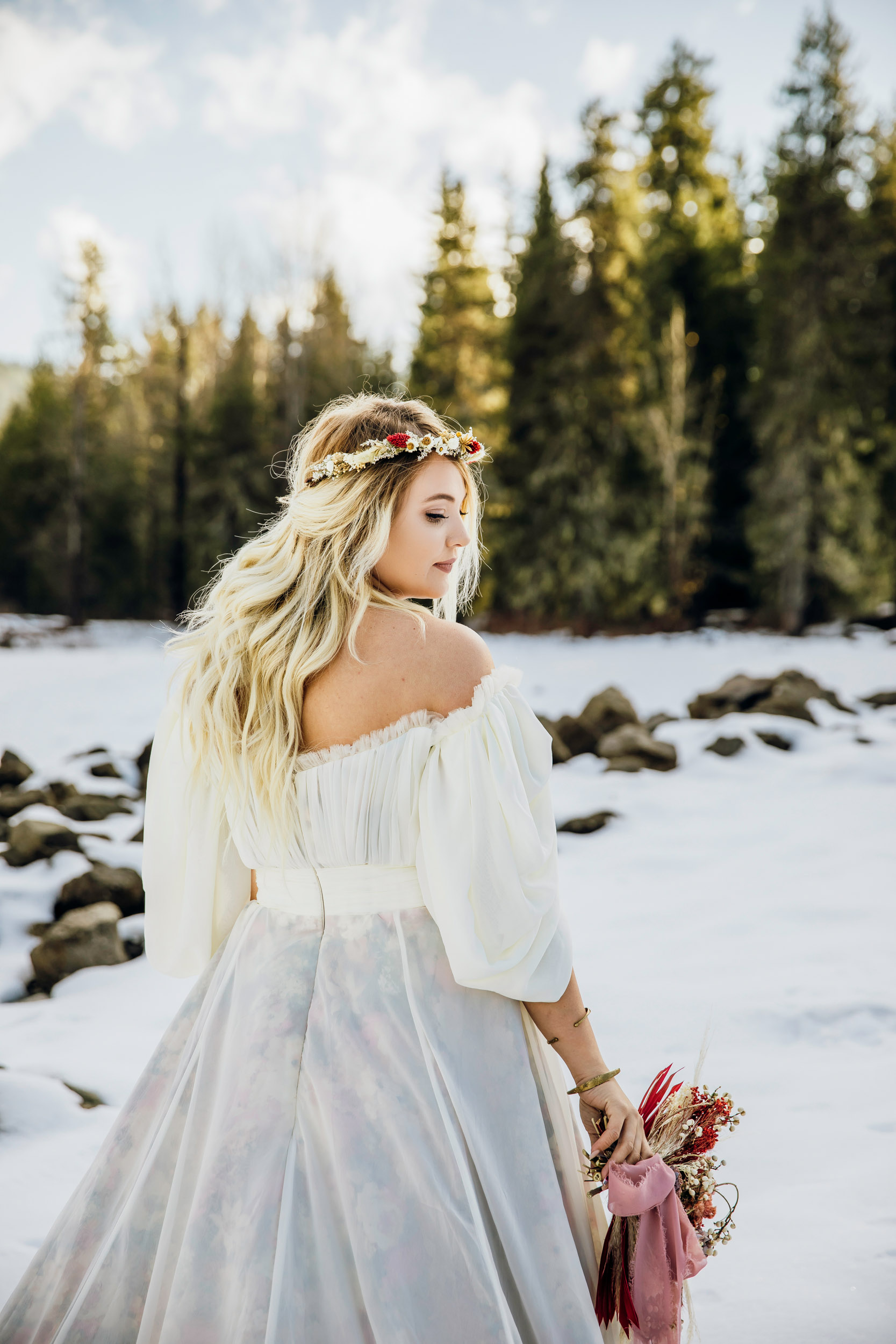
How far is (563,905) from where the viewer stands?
14.0 ft

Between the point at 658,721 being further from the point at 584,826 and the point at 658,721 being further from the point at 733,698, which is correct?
the point at 584,826

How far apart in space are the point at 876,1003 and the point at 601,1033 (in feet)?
3.28

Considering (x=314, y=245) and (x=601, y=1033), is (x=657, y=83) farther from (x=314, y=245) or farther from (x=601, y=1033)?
(x=601, y=1033)

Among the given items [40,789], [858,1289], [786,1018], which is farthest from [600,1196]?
[40,789]

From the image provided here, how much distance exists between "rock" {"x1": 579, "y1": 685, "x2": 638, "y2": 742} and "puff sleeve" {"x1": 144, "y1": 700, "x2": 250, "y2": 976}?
5931 millimetres

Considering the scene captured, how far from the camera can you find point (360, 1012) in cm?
139

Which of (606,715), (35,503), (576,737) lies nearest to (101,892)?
(576,737)

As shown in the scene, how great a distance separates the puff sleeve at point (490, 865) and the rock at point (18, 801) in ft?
17.9

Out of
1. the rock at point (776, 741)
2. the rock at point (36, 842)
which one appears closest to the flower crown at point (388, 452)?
the rock at point (36, 842)

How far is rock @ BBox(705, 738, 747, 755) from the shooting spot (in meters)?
6.55

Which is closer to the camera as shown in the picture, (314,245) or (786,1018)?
(786,1018)

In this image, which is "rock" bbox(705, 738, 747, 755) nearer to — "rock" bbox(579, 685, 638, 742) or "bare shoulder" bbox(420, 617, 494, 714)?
"rock" bbox(579, 685, 638, 742)

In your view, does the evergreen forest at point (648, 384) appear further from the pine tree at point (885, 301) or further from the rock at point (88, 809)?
the rock at point (88, 809)

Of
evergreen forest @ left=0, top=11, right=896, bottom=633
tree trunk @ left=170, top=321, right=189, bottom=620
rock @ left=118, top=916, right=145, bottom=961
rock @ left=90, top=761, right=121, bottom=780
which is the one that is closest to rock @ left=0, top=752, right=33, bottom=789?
rock @ left=90, top=761, right=121, bottom=780
